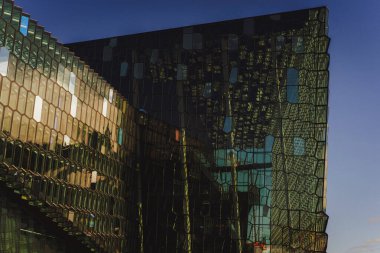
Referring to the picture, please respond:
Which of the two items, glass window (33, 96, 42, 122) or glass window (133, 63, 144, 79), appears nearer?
glass window (33, 96, 42, 122)

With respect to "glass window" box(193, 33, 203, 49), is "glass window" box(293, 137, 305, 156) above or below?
below

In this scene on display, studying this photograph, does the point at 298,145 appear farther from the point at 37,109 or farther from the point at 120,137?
the point at 37,109

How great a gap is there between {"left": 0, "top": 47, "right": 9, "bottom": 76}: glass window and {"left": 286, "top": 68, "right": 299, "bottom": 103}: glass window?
22241mm

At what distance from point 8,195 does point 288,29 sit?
24.6 m

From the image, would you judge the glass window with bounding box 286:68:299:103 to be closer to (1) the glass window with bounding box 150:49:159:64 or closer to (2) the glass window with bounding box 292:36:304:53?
(2) the glass window with bounding box 292:36:304:53

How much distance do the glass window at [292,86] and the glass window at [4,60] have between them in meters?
22.2

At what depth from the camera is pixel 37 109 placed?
96.5 feet

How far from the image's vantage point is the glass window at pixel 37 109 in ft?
95.8

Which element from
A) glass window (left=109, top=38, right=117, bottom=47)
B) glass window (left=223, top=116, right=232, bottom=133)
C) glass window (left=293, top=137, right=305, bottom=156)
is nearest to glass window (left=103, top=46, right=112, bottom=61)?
glass window (left=109, top=38, right=117, bottom=47)

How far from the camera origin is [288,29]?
42.9 meters

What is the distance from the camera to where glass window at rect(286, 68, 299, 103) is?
138ft

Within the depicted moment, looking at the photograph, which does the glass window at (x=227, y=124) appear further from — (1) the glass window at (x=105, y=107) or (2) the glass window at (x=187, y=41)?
(1) the glass window at (x=105, y=107)

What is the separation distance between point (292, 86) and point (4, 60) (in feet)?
74.5

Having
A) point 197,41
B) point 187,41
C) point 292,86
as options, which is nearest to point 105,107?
point 187,41
